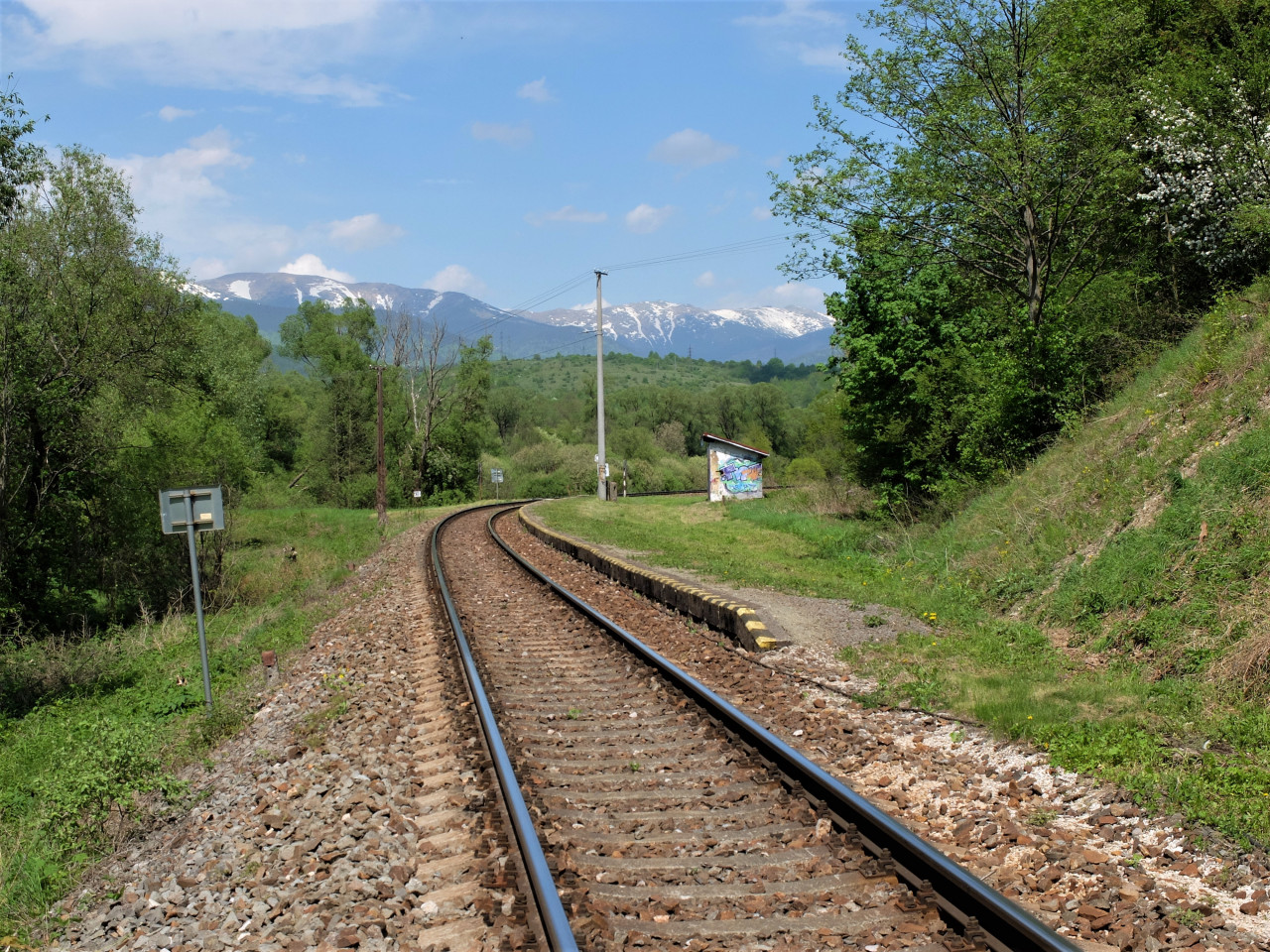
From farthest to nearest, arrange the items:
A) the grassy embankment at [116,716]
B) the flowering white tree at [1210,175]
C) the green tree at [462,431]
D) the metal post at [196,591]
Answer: the green tree at [462,431] < the flowering white tree at [1210,175] < the metal post at [196,591] < the grassy embankment at [116,716]

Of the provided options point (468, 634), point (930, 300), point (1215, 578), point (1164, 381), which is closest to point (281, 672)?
point (468, 634)

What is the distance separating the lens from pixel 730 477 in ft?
153

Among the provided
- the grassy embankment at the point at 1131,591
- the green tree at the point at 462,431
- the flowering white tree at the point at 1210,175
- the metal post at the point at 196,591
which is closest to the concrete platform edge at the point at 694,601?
the grassy embankment at the point at 1131,591

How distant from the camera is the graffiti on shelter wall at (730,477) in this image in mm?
46562

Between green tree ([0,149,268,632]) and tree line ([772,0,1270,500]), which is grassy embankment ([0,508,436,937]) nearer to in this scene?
green tree ([0,149,268,632])

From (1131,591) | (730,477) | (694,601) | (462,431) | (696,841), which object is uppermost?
(462,431)

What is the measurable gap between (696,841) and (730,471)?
41.9 m

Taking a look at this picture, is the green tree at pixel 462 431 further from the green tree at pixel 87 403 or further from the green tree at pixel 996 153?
the green tree at pixel 996 153

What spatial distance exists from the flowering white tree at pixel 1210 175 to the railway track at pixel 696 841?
48.1 ft

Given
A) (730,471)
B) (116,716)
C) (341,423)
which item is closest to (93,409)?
(116,716)

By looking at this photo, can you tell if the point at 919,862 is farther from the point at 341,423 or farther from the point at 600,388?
the point at 341,423

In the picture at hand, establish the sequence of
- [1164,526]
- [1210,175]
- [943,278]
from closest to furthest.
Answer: [1164,526] → [1210,175] → [943,278]

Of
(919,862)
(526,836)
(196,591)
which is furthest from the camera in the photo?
(196,591)

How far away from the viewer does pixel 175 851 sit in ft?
19.5
